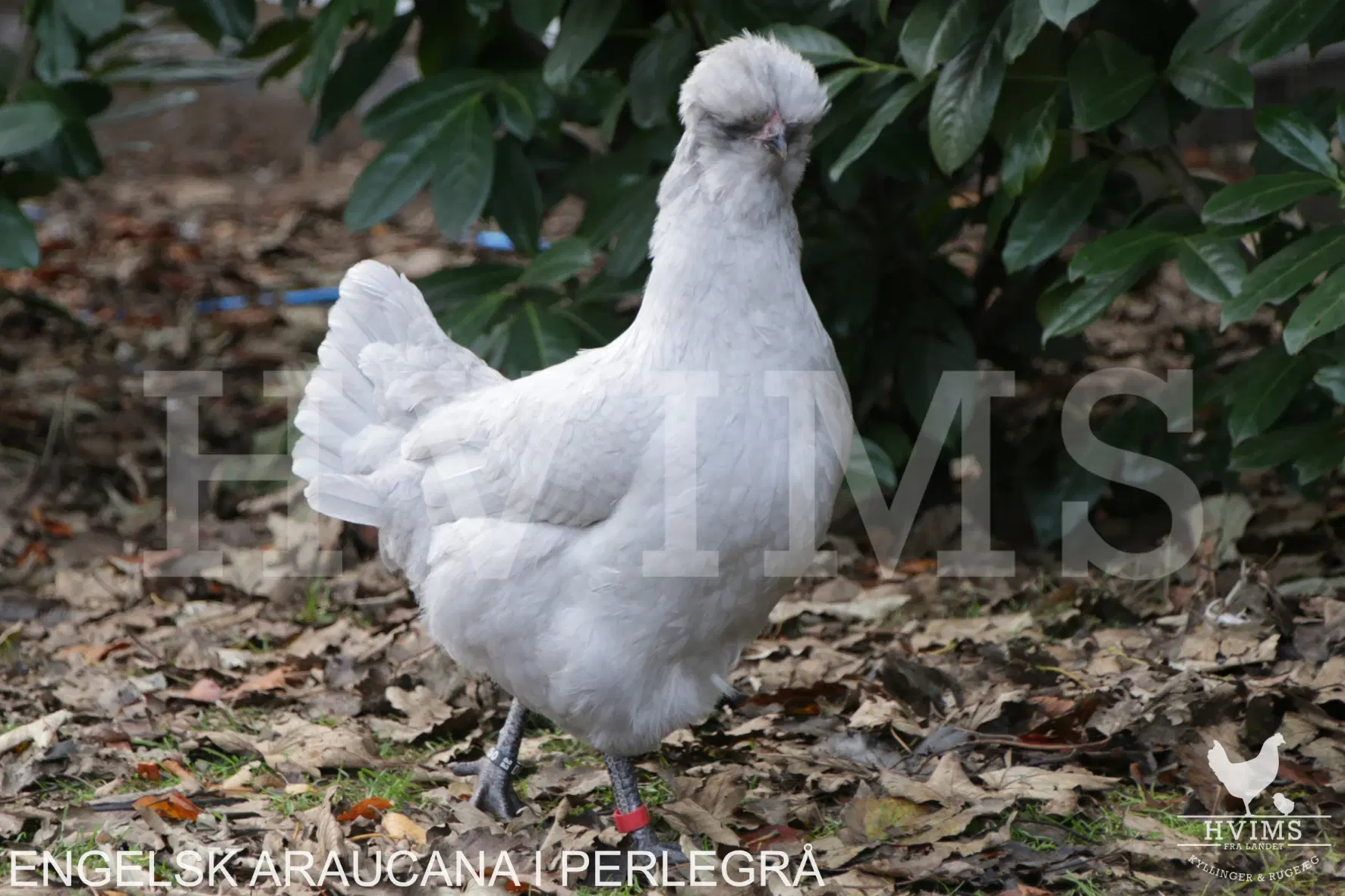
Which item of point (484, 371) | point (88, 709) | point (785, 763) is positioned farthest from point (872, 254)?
point (88, 709)

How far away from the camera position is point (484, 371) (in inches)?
129

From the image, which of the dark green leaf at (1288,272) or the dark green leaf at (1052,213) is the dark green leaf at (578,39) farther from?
the dark green leaf at (1288,272)

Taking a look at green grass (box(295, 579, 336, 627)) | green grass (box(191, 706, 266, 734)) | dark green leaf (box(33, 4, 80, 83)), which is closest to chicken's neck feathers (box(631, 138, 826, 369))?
green grass (box(191, 706, 266, 734))

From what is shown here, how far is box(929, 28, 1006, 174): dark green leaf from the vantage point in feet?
10.6

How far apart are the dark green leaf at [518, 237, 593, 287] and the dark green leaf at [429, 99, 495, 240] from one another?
218 millimetres

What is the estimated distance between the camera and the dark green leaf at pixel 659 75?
3705mm

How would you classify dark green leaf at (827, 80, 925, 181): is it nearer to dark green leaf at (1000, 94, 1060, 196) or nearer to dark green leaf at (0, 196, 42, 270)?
dark green leaf at (1000, 94, 1060, 196)

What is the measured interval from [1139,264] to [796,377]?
1.16 m

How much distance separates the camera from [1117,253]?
3.23 meters

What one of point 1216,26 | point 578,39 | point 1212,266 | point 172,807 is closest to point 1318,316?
point 1212,266

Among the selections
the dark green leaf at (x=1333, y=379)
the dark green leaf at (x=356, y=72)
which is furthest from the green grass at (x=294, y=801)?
the dark green leaf at (x=1333, y=379)

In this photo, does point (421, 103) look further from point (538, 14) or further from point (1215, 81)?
point (1215, 81)

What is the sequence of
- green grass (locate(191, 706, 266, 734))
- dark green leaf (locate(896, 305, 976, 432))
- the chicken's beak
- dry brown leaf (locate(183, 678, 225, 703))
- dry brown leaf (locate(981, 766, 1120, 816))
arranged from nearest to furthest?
the chicken's beak < dry brown leaf (locate(981, 766, 1120, 816)) < green grass (locate(191, 706, 266, 734)) < dry brown leaf (locate(183, 678, 225, 703)) < dark green leaf (locate(896, 305, 976, 432))

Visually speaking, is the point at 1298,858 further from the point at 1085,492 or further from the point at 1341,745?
the point at 1085,492
